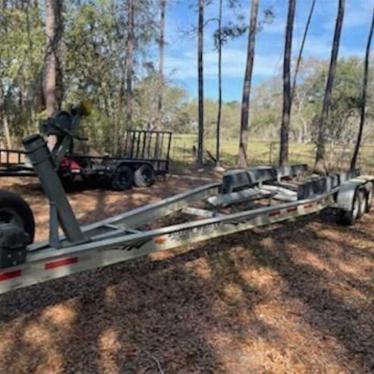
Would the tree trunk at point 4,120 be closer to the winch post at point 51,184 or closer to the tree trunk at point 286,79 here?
the tree trunk at point 286,79

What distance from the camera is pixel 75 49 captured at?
2112cm

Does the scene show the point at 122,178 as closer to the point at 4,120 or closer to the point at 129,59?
the point at 4,120

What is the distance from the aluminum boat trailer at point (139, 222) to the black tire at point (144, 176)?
365 cm

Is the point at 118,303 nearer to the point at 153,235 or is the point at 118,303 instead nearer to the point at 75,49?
the point at 153,235

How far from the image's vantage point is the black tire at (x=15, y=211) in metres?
3.50

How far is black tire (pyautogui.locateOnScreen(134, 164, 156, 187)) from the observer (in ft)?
34.3

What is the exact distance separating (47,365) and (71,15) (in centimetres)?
1966

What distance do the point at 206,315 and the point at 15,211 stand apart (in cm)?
169

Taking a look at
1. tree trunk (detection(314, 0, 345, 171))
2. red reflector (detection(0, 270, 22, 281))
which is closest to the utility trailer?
red reflector (detection(0, 270, 22, 281))

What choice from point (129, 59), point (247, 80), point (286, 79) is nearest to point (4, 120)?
point (129, 59)

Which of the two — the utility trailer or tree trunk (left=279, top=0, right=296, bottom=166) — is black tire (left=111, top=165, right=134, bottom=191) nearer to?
the utility trailer

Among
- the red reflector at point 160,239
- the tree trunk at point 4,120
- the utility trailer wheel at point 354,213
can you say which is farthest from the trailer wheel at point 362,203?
the tree trunk at point 4,120

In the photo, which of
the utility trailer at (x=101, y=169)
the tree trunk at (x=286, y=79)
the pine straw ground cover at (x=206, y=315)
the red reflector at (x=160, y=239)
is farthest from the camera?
the tree trunk at (x=286, y=79)

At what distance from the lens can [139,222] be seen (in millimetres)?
4543
